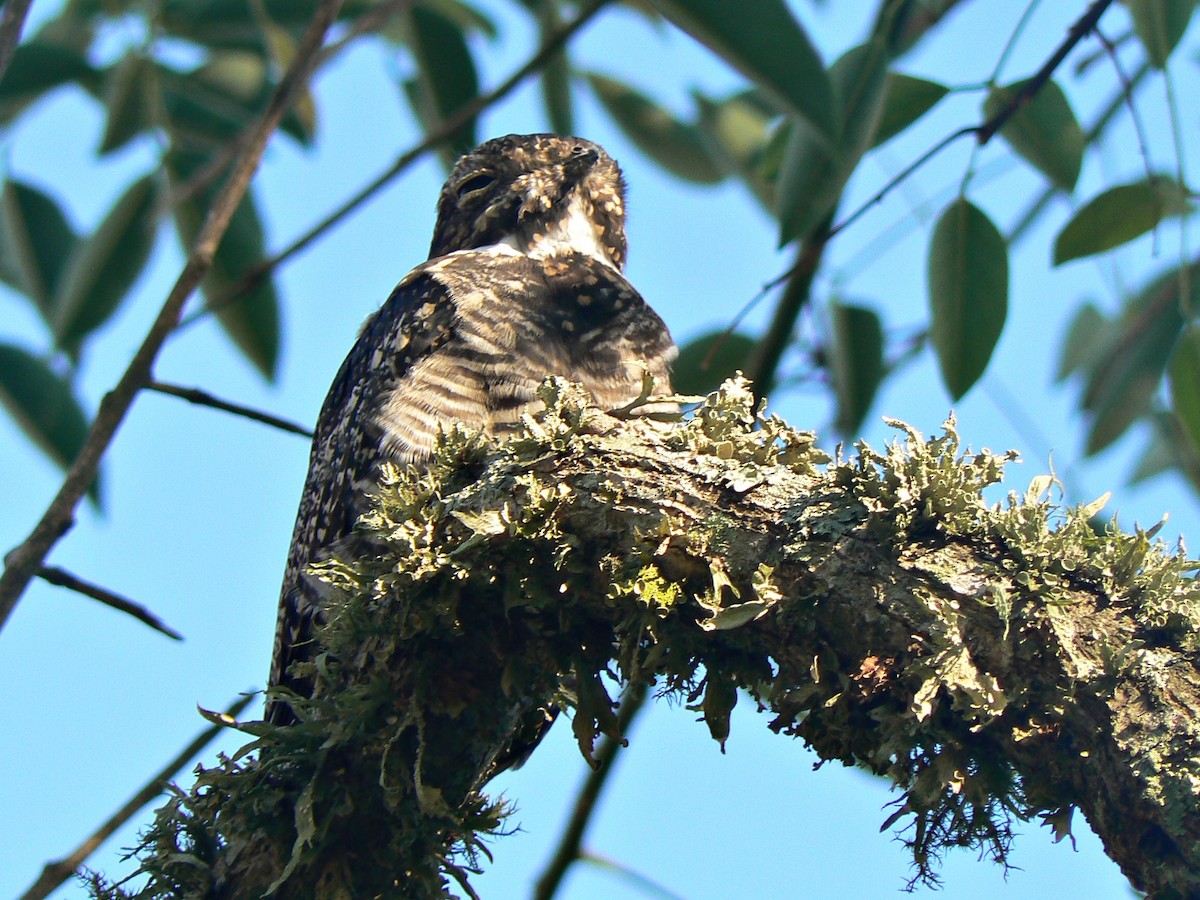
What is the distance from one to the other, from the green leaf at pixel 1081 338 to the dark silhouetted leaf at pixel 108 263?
2.70 m

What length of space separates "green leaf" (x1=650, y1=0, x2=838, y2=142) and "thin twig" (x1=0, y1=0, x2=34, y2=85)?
885 mm

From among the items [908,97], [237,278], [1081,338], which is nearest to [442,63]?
[237,278]

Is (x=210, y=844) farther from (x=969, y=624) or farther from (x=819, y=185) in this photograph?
(x=819, y=185)

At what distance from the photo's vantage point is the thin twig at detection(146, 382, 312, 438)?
184 cm

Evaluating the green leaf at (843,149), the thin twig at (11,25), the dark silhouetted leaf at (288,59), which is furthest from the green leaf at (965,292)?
the thin twig at (11,25)

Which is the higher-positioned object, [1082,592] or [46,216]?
[46,216]

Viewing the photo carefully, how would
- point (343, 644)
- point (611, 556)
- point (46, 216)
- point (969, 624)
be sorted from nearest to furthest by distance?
point (969, 624) < point (611, 556) < point (343, 644) < point (46, 216)

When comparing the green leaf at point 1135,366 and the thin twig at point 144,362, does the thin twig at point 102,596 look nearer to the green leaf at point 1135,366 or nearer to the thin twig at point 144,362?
the thin twig at point 144,362

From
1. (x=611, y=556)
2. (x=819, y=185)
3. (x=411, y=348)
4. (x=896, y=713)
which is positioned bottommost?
(x=896, y=713)

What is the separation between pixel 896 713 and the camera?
163 centimetres

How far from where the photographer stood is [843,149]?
1.93 metres

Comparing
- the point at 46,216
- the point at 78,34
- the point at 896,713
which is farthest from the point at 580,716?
the point at 78,34

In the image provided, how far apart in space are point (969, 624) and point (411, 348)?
4.92 feet

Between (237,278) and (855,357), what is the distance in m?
1.35
